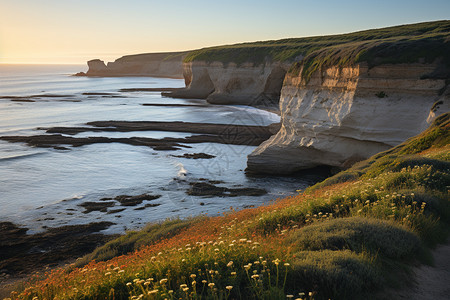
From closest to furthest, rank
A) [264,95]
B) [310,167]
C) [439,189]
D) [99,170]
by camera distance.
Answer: [439,189]
[310,167]
[99,170]
[264,95]

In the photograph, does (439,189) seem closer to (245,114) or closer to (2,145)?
(2,145)

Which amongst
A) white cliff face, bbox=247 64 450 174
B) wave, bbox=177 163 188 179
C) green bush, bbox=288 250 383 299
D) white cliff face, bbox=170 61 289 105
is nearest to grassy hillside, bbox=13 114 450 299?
green bush, bbox=288 250 383 299

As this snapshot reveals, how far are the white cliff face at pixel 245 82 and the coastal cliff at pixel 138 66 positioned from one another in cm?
11087

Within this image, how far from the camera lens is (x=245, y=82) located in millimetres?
70562

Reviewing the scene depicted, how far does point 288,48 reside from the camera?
70562mm

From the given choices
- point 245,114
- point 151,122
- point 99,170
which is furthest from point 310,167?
point 245,114

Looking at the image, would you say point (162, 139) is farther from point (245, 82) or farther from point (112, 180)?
point (245, 82)

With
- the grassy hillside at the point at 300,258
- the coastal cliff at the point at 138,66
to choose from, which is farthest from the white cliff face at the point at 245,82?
the coastal cliff at the point at 138,66

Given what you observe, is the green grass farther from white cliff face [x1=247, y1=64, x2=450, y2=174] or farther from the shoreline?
white cliff face [x1=247, y1=64, x2=450, y2=174]

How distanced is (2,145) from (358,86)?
103ft

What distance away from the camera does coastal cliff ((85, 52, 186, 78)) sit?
184 m

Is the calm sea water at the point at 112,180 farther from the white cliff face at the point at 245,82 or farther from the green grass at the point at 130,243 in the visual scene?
the white cliff face at the point at 245,82

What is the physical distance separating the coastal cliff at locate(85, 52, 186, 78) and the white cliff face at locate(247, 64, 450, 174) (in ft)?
535

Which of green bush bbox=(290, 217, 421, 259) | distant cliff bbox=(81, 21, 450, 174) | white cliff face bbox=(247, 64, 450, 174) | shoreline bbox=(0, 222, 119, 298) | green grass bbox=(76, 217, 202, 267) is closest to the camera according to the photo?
green bush bbox=(290, 217, 421, 259)
